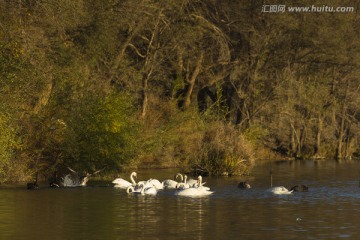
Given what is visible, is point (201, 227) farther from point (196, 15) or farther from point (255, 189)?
point (196, 15)

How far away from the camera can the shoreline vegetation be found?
39.9 metres

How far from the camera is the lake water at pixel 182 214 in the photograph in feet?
79.2

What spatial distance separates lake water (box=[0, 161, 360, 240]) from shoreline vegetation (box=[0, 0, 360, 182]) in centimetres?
330

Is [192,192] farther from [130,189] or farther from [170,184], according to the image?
[170,184]

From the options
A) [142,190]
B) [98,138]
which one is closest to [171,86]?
[98,138]

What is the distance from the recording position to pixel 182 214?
28.6 m

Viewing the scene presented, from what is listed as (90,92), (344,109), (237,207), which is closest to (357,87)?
(344,109)

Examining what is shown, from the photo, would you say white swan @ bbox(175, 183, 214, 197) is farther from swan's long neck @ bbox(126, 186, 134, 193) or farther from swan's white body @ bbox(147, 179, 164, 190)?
swan's white body @ bbox(147, 179, 164, 190)

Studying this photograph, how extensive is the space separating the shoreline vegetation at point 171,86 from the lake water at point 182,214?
10.8 ft

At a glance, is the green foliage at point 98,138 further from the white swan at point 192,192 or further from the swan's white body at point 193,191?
the white swan at point 192,192

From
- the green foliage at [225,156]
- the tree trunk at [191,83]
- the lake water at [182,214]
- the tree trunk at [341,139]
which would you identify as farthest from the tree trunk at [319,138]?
the lake water at [182,214]

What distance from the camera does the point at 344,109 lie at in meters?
73.1

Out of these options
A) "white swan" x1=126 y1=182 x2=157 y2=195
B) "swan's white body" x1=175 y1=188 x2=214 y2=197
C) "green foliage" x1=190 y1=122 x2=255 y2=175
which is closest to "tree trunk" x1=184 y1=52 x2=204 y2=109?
"green foliage" x1=190 y1=122 x2=255 y2=175

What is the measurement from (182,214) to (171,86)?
3230 cm
